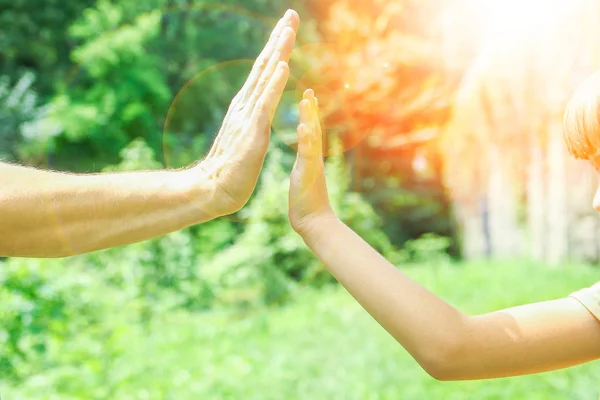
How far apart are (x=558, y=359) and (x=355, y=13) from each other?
805 cm

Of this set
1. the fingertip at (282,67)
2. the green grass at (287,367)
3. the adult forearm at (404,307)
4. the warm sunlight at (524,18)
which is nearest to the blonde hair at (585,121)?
the adult forearm at (404,307)

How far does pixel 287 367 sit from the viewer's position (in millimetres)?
3865

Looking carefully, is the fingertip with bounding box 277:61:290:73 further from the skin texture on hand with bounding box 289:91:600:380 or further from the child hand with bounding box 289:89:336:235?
the skin texture on hand with bounding box 289:91:600:380

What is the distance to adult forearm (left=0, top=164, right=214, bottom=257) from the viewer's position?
1137 mm

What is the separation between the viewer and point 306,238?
1167 mm

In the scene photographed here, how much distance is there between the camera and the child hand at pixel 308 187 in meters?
1.17

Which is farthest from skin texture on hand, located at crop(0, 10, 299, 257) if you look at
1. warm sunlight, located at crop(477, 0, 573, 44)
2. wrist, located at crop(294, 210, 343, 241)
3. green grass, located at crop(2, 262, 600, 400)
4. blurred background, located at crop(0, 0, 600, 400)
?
warm sunlight, located at crop(477, 0, 573, 44)

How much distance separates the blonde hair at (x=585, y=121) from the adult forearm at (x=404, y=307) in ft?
1.22

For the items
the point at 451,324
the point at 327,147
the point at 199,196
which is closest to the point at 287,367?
the point at 199,196

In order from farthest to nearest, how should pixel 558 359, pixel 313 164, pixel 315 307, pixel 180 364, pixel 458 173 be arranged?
pixel 458 173, pixel 315 307, pixel 180 364, pixel 313 164, pixel 558 359

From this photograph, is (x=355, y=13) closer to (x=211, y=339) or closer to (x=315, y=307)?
(x=315, y=307)

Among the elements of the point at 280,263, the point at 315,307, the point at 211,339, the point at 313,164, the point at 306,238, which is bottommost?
the point at 280,263

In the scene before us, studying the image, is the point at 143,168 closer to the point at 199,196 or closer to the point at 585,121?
the point at 199,196

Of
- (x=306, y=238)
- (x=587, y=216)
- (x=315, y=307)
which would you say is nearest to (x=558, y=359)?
(x=306, y=238)
